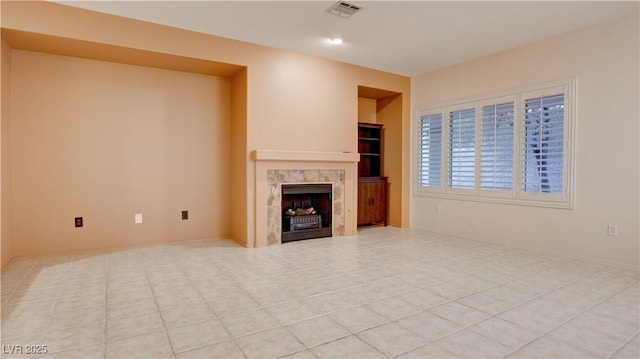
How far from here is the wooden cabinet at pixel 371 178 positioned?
19.7ft

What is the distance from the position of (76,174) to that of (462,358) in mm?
4389

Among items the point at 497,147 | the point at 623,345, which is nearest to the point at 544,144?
the point at 497,147

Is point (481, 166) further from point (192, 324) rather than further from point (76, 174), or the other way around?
point (76, 174)

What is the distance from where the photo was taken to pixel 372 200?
240 inches

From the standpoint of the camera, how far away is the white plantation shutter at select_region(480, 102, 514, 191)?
454 centimetres

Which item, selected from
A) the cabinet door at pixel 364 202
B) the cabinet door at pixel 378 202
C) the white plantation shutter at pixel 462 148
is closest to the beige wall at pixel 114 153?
the cabinet door at pixel 364 202

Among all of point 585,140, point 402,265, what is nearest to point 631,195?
point 585,140

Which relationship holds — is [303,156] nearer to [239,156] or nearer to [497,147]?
[239,156]

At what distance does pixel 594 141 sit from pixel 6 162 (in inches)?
245

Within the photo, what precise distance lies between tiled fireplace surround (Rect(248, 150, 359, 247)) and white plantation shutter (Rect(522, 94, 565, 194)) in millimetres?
2265

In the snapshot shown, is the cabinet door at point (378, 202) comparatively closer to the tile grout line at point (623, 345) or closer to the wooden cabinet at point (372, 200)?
the wooden cabinet at point (372, 200)

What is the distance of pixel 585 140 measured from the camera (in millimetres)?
3854

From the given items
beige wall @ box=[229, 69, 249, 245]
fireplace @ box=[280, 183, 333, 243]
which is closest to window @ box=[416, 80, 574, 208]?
fireplace @ box=[280, 183, 333, 243]

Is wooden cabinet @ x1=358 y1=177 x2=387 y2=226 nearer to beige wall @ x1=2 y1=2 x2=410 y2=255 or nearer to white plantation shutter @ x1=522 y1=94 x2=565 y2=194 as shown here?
beige wall @ x1=2 y1=2 x2=410 y2=255
